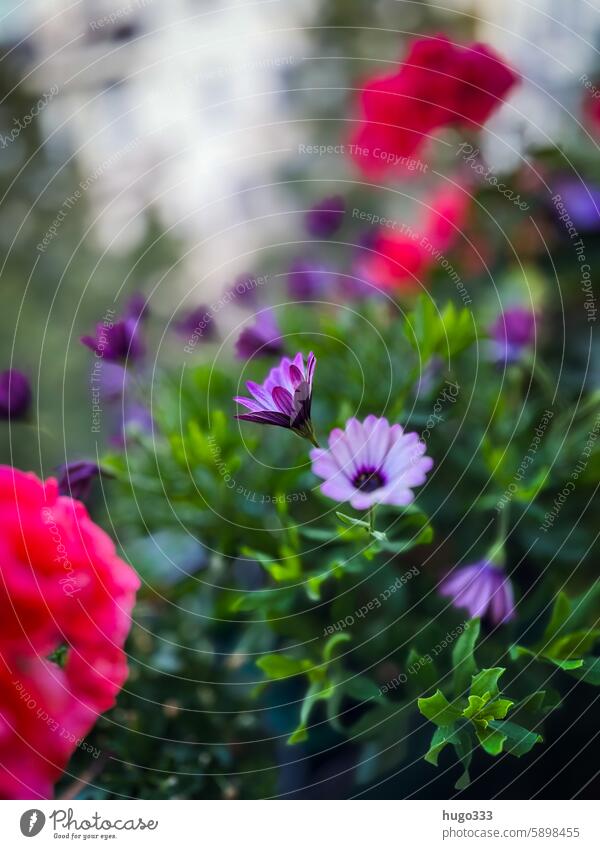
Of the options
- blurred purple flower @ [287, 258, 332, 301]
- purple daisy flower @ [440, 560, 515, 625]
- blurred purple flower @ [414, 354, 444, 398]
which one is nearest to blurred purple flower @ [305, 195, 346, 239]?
blurred purple flower @ [287, 258, 332, 301]

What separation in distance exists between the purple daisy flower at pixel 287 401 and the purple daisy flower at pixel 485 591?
12 cm

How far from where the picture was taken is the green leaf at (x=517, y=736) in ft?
0.97

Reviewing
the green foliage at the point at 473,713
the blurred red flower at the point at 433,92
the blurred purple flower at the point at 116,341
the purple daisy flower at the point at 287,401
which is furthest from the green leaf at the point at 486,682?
the blurred red flower at the point at 433,92

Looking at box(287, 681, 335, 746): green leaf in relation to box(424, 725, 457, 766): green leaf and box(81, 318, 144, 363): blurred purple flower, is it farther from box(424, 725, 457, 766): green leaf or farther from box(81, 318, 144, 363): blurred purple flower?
box(81, 318, 144, 363): blurred purple flower

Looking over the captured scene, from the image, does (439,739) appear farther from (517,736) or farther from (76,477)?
(76,477)

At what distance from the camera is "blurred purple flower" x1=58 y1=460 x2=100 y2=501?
348mm

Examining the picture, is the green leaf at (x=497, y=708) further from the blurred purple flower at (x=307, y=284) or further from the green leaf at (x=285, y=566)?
the blurred purple flower at (x=307, y=284)

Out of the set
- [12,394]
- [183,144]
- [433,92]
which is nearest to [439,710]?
[12,394]

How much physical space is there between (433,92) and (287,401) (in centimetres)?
28

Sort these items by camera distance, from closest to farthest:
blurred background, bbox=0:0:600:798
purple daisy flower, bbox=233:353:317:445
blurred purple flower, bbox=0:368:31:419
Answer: purple daisy flower, bbox=233:353:317:445 → blurred purple flower, bbox=0:368:31:419 → blurred background, bbox=0:0:600:798

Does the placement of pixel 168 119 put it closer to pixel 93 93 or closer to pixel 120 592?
pixel 93 93

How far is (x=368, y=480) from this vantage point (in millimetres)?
303

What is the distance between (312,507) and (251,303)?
15cm

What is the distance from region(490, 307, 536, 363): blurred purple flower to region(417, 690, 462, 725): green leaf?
0.66ft
